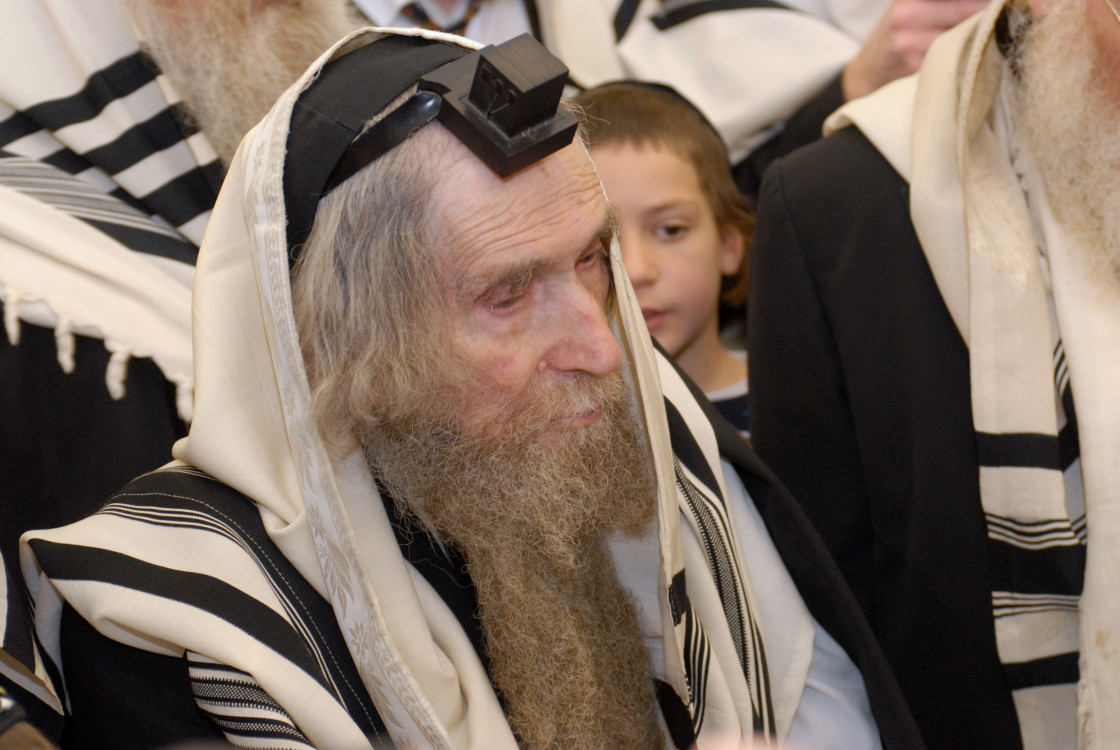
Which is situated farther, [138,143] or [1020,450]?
[138,143]

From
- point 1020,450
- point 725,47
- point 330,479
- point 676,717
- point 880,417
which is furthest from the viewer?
point 725,47

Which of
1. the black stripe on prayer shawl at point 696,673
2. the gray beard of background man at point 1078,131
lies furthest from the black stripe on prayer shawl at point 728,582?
the gray beard of background man at point 1078,131

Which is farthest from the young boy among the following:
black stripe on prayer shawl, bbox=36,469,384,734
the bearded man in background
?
black stripe on prayer shawl, bbox=36,469,384,734

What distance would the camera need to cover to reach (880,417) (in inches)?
89.9

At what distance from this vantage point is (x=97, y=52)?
2.44 meters

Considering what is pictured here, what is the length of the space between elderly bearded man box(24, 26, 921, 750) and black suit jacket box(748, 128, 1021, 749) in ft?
1.34

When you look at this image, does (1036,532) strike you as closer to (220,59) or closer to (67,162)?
(220,59)

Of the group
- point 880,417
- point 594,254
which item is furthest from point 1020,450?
point 594,254

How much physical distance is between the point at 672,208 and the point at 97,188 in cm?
154

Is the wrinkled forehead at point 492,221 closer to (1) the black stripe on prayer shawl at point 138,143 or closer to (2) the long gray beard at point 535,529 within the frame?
(2) the long gray beard at point 535,529

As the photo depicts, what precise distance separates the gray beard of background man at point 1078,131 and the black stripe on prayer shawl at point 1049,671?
809 millimetres

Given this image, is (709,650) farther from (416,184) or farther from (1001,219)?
(1001,219)

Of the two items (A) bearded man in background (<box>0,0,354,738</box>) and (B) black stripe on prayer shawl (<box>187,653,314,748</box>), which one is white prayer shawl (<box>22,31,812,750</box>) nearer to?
(B) black stripe on prayer shawl (<box>187,653,314,748</box>)

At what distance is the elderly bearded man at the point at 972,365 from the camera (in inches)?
81.0
